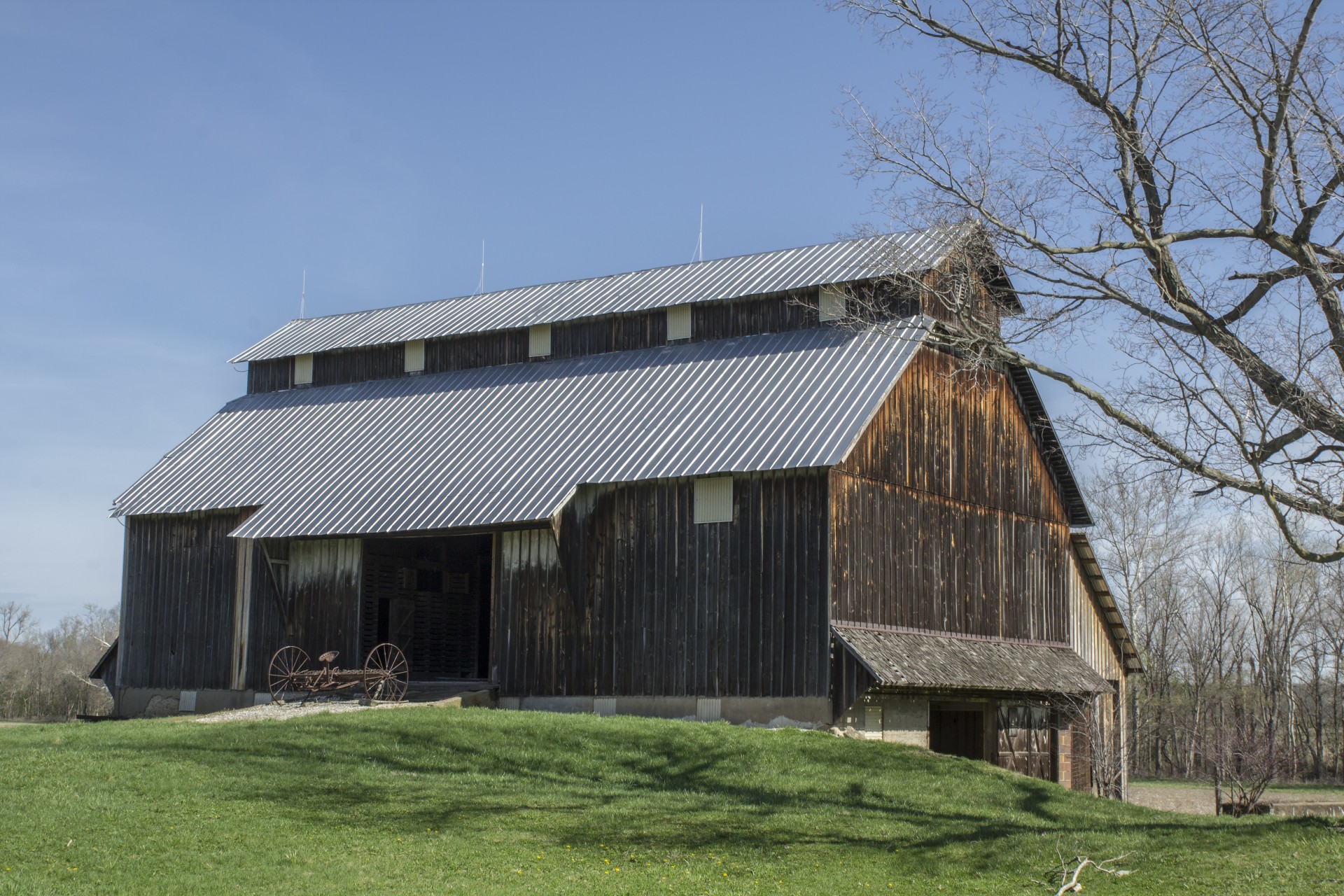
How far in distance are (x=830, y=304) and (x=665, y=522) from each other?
6692mm

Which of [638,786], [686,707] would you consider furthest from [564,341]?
[638,786]

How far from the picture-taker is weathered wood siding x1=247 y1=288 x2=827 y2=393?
2900 cm

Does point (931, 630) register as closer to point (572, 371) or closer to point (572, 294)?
point (572, 371)

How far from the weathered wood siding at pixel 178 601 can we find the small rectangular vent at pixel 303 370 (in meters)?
6.09

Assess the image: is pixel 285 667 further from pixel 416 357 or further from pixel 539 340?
pixel 539 340

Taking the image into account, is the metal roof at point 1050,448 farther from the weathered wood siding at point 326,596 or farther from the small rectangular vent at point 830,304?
the weathered wood siding at point 326,596

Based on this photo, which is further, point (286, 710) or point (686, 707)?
point (286, 710)

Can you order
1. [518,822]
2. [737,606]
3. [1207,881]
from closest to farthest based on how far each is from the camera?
[1207,881]
[518,822]
[737,606]

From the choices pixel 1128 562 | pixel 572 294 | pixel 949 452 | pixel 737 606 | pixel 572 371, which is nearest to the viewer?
pixel 737 606

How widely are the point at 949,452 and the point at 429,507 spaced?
1073 centimetres

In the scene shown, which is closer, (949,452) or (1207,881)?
(1207,881)

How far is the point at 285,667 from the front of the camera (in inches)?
1118

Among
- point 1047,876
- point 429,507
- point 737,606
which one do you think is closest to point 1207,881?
point 1047,876

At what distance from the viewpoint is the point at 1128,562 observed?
55.0 m
